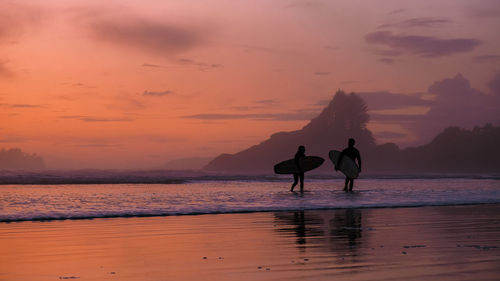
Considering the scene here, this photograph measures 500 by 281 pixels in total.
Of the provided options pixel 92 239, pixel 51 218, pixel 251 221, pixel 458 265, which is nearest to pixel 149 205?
pixel 51 218

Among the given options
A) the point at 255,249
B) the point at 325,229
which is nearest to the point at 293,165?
the point at 325,229

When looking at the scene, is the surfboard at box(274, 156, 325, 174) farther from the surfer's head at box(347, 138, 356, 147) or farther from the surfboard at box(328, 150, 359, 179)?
the surfer's head at box(347, 138, 356, 147)

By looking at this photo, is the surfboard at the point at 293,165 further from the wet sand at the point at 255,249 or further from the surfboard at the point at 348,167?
the wet sand at the point at 255,249

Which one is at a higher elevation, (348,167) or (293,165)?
(293,165)

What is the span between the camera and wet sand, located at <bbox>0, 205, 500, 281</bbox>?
6508mm

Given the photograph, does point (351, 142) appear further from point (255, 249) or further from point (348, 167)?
point (255, 249)

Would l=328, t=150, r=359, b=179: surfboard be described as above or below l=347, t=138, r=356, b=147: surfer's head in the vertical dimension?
below

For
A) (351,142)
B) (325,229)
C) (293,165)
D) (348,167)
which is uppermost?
(351,142)

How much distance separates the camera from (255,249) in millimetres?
8492

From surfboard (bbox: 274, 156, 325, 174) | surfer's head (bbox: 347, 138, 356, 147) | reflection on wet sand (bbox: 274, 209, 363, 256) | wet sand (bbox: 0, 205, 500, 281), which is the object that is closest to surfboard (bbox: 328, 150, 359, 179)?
surfer's head (bbox: 347, 138, 356, 147)

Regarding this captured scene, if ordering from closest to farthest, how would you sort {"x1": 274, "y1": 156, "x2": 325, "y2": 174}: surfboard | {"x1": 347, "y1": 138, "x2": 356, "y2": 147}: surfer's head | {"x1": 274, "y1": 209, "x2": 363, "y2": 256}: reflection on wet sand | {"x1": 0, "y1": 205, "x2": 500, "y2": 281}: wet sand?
{"x1": 0, "y1": 205, "x2": 500, "y2": 281}: wet sand → {"x1": 274, "y1": 209, "x2": 363, "y2": 256}: reflection on wet sand → {"x1": 347, "y1": 138, "x2": 356, "y2": 147}: surfer's head → {"x1": 274, "y1": 156, "x2": 325, "y2": 174}: surfboard

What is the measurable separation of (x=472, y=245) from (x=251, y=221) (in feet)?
18.5

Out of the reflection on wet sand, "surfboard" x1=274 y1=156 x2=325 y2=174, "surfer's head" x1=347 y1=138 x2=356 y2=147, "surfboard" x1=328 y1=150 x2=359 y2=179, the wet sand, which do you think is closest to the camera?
the wet sand

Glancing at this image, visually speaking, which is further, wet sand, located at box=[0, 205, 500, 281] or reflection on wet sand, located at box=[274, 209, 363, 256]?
reflection on wet sand, located at box=[274, 209, 363, 256]
